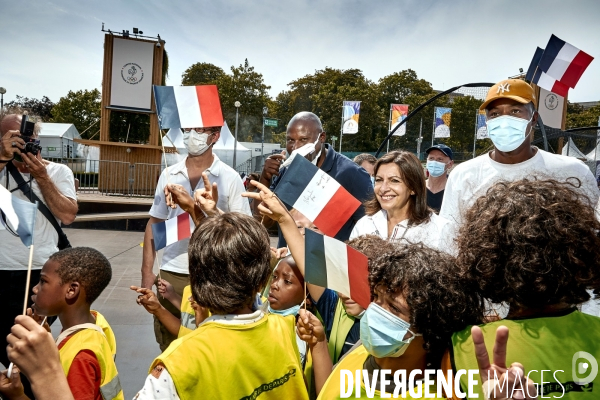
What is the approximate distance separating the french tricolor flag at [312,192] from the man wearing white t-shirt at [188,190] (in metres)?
0.93

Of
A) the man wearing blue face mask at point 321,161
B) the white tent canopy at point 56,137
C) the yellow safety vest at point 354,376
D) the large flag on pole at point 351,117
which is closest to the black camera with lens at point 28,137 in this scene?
the man wearing blue face mask at point 321,161

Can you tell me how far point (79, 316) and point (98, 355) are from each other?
14.2 inches

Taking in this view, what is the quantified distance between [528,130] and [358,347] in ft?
6.20

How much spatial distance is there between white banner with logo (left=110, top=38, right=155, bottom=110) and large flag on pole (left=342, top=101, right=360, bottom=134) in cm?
1418

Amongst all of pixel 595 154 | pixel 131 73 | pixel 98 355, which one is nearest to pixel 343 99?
pixel 131 73

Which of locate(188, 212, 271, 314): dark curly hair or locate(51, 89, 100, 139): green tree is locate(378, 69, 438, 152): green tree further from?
locate(188, 212, 271, 314): dark curly hair

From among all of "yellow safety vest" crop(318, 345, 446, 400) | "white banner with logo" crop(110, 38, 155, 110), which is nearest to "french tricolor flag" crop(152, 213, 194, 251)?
"yellow safety vest" crop(318, 345, 446, 400)

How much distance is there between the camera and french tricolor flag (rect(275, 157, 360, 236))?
7.89 ft

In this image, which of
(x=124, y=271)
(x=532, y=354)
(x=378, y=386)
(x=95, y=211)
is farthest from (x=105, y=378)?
(x=95, y=211)

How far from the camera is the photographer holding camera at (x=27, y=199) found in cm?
293

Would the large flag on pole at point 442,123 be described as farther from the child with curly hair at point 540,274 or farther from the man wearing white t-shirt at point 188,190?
the child with curly hair at point 540,274

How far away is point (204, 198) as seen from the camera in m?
2.62

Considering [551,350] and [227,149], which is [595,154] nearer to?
[551,350]

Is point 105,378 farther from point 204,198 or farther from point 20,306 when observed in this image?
point 20,306
